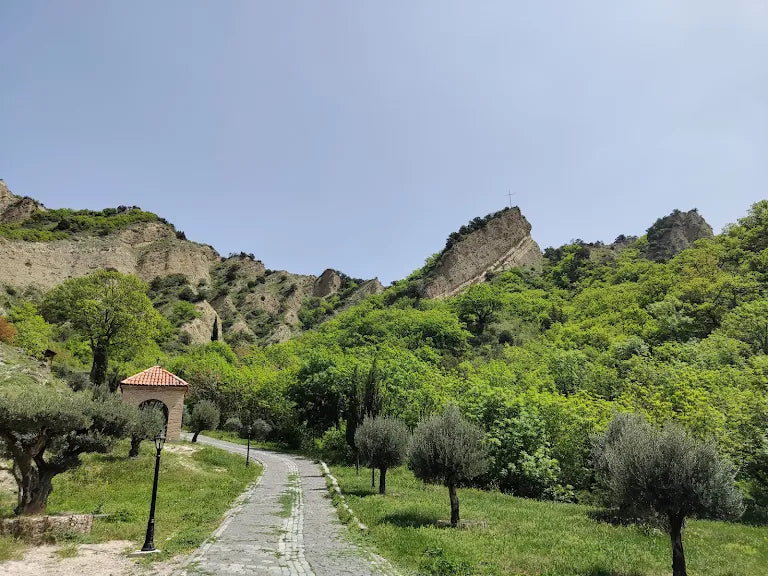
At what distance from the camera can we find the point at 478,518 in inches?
548

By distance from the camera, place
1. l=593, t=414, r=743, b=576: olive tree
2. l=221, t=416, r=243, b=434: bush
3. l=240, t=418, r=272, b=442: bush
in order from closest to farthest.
→ 1. l=593, t=414, r=743, b=576: olive tree
2. l=240, t=418, r=272, b=442: bush
3. l=221, t=416, r=243, b=434: bush

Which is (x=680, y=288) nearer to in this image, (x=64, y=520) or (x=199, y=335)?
(x=64, y=520)

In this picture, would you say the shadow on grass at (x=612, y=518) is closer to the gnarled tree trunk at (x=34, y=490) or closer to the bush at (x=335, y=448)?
the gnarled tree trunk at (x=34, y=490)

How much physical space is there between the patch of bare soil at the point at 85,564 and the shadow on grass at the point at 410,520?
19.5ft

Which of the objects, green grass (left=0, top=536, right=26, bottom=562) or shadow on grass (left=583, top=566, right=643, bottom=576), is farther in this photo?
green grass (left=0, top=536, right=26, bottom=562)

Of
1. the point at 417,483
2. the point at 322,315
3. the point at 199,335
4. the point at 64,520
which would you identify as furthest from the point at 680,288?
the point at 322,315

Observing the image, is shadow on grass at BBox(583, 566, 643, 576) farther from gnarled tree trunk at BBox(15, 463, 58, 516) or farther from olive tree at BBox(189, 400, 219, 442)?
olive tree at BBox(189, 400, 219, 442)

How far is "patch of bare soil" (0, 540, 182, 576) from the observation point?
343 inches

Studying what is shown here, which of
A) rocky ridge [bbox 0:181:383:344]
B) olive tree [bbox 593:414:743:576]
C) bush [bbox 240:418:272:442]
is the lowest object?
bush [bbox 240:418:272:442]

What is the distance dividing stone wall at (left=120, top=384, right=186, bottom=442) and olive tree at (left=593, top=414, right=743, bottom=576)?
2618 centimetres

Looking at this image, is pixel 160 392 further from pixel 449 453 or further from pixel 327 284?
pixel 327 284

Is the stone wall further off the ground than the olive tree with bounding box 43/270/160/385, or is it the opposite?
the olive tree with bounding box 43/270/160/385

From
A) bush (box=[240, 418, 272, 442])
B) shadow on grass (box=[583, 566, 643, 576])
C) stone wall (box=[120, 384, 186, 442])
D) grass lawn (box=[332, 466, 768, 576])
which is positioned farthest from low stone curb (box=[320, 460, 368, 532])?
bush (box=[240, 418, 272, 442])

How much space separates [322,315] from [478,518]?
3312 inches
